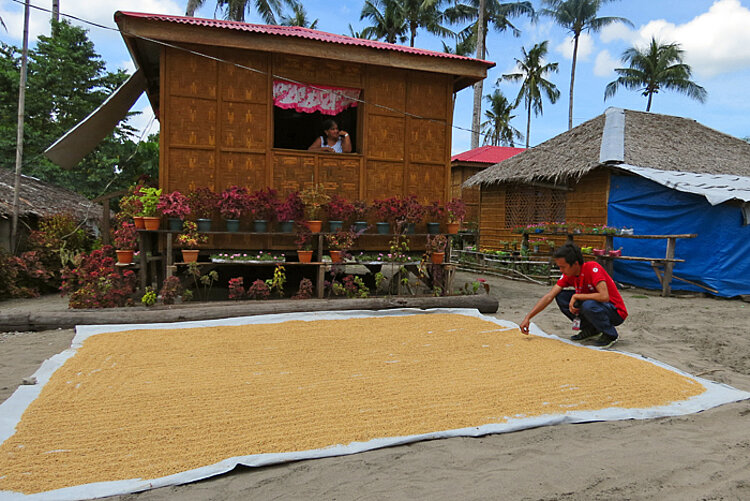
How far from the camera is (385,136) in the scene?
24.3 feet

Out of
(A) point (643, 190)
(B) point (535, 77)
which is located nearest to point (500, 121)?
(B) point (535, 77)

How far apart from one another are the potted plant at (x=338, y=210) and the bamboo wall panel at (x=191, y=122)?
185 cm

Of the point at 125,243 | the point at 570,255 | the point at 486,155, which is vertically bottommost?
the point at 125,243

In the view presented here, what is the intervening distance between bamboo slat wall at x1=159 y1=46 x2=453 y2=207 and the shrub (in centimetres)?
129

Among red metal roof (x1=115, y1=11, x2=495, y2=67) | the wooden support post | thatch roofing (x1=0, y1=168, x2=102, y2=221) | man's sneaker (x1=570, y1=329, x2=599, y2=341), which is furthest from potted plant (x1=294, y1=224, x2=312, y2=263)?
the wooden support post

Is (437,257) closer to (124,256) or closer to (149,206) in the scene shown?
(149,206)

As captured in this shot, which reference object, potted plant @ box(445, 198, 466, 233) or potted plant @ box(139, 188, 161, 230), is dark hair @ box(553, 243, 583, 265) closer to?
potted plant @ box(445, 198, 466, 233)

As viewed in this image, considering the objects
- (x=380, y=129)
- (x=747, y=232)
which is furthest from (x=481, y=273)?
(x=380, y=129)

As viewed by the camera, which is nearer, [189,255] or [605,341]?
[605,341]

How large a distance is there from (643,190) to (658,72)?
21870 mm

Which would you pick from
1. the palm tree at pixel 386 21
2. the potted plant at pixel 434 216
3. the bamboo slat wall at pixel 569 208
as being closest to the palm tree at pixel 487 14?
the palm tree at pixel 386 21

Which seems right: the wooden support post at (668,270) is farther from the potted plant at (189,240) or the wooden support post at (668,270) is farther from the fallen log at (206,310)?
the potted plant at (189,240)

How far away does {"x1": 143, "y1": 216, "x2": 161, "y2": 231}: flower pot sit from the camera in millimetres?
6258

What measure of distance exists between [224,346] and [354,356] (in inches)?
49.2
